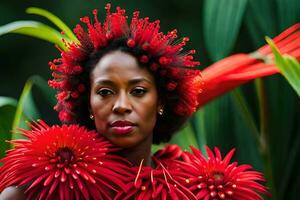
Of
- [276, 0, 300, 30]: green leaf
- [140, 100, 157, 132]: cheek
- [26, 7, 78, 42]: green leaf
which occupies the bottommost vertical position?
[140, 100, 157, 132]: cheek

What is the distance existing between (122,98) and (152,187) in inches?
5.2

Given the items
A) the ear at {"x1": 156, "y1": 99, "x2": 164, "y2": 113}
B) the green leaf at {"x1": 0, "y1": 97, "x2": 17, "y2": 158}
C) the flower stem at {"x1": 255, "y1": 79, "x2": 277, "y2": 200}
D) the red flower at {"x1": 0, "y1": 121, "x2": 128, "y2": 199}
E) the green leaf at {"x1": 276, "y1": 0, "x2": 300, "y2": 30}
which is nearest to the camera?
the red flower at {"x1": 0, "y1": 121, "x2": 128, "y2": 199}

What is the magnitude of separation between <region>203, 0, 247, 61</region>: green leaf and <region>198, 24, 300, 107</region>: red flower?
0.19m

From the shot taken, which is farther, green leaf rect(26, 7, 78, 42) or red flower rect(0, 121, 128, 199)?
green leaf rect(26, 7, 78, 42)

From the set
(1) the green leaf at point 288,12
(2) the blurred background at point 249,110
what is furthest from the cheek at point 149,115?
(1) the green leaf at point 288,12

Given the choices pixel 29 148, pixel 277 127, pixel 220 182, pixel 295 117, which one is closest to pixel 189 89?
pixel 220 182

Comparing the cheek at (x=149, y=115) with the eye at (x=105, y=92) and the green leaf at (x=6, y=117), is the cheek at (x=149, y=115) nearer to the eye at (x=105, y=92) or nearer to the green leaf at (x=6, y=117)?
the eye at (x=105, y=92)

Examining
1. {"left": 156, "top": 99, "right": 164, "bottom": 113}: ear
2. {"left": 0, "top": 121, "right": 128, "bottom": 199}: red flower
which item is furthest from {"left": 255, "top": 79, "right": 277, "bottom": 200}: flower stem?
{"left": 0, "top": 121, "right": 128, "bottom": 199}: red flower

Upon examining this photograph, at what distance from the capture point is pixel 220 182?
1.06 metres

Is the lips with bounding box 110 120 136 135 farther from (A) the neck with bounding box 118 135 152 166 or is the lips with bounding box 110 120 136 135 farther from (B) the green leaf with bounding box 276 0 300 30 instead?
(B) the green leaf with bounding box 276 0 300 30

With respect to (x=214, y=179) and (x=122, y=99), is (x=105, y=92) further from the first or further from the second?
(x=214, y=179)

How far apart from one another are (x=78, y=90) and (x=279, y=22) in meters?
0.80

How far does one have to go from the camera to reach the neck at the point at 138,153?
107 centimetres

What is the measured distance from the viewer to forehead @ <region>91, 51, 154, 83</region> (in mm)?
1034
